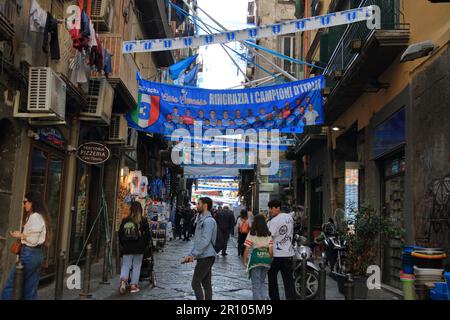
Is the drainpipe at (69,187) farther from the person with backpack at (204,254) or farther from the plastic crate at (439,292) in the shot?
the plastic crate at (439,292)

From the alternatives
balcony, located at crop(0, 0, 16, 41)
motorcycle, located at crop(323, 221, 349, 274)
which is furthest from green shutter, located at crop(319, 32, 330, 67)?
balcony, located at crop(0, 0, 16, 41)

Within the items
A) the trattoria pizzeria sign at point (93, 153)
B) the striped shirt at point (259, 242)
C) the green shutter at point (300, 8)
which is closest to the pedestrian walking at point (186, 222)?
the green shutter at point (300, 8)

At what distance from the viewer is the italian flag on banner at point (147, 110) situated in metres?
14.2

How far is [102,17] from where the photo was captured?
13.0 m

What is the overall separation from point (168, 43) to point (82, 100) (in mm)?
2497

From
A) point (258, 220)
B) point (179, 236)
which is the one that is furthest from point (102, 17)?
point (179, 236)

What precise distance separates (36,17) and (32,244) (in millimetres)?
4238

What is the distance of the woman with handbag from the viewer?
21.2 feet

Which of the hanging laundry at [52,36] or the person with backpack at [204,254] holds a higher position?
the hanging laundry at [52,36]

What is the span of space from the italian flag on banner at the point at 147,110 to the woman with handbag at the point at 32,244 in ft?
24.4

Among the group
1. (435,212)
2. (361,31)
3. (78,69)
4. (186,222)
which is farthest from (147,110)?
(186,222)

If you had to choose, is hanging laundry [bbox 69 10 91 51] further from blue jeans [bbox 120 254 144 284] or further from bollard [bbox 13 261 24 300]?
bollard [bbox 13 261 24 300]
